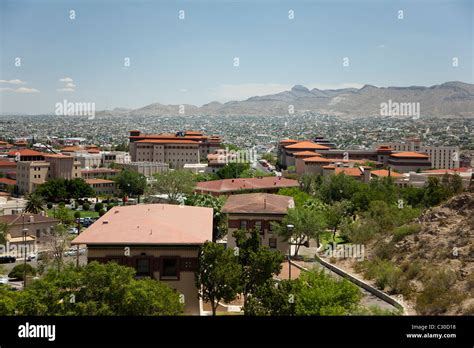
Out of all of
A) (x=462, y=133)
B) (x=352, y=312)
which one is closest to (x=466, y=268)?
(x=352, y=312)

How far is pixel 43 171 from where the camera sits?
66562 millimetres

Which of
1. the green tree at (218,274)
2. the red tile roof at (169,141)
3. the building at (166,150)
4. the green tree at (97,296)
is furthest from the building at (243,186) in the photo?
the red tile roof at (169,141)

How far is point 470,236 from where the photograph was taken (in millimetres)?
19953

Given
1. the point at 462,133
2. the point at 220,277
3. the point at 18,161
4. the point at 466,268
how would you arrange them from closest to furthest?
1. the point at 220,277
2. the point at 466,268
3. the point at 18,161
4. the point at 462,133

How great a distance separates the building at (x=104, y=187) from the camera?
64188 millimetres

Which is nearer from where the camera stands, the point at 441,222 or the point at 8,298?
the point at 8,298

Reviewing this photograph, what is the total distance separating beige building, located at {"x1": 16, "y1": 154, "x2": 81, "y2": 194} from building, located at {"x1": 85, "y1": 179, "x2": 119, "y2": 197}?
3581mm

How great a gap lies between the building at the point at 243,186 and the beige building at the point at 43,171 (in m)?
26.2

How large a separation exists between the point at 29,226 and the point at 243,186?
14.7 meters

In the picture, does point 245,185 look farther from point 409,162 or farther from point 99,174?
point 409,162

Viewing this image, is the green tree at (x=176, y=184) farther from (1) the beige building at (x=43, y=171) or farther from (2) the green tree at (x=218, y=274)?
(2) the green tree at (x=218, y=274)

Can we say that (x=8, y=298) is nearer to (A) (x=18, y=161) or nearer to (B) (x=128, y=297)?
(B) (x=128, y=297)

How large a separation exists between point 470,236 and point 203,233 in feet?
30.3

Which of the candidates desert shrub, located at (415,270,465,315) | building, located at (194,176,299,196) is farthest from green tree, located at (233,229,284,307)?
building, located at (194,176,299,196)
